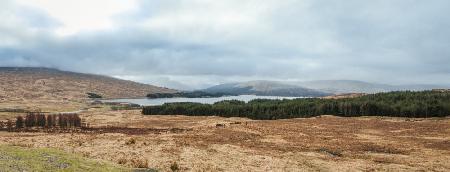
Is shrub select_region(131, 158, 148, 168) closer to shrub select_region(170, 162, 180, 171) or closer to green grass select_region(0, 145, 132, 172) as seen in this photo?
shrub select_region(170, 162, 180, 171)

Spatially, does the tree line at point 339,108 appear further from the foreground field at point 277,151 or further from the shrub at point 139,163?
the shrub at point 139,163

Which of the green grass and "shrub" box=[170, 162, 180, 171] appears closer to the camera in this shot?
the green grass

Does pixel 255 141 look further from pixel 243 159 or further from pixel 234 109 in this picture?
pixel 234 109

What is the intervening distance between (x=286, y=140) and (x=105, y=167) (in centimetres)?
3781

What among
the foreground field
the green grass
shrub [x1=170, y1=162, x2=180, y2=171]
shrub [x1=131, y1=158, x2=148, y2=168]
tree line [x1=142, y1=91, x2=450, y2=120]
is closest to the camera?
the green grass

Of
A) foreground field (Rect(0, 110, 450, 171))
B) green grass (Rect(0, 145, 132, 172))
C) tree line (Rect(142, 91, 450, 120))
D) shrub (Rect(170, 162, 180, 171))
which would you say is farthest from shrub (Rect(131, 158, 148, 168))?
tree line (Rect(142, 91, 450, 120))

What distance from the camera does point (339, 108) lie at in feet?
461

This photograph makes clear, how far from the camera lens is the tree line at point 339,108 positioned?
125 m

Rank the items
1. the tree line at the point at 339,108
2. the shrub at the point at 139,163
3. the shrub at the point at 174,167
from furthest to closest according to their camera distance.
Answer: the tree line at the point at 339,108, the shrub at the point at 174,167, the shrub at the point at 139,163

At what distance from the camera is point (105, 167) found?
34.9 m

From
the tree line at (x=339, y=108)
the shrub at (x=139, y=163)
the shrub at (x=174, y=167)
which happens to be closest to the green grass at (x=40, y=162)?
the shrub at (x=139, y=163)

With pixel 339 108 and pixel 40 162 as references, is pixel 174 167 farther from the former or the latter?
pixel 339 108

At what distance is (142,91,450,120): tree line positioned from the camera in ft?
411

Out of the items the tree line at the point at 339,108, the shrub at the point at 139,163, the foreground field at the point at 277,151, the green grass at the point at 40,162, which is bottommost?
the foreground field at the point at 277,151
